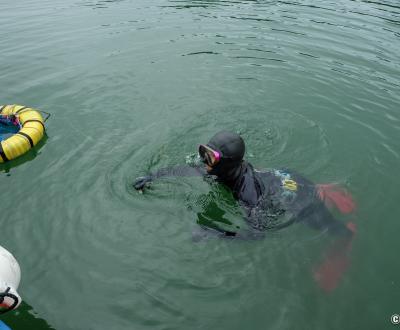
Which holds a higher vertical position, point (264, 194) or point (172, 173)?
point (264, 194)

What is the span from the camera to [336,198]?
20.2ft

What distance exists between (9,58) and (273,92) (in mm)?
8219

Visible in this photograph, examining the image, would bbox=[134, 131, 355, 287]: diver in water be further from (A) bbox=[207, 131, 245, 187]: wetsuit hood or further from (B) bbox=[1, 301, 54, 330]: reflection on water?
(B) bbox=[1, 301, 54, 330]: reflection on water

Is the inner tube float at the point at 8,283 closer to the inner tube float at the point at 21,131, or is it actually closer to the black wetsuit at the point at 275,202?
the black wetsuit at the point at 275,202

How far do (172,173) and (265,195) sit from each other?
63.2 inches

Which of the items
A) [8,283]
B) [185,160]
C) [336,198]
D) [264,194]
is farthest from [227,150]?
[8,283]

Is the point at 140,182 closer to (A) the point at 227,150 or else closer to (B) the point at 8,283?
(A) the point at 227,150

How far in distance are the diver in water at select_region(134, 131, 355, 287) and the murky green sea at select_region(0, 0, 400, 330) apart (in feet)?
0.66

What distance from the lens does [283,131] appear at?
7.99 meters

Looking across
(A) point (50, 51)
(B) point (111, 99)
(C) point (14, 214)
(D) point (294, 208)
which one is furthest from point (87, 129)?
(A) point (50, 51)

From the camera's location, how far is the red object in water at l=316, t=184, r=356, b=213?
238 inches

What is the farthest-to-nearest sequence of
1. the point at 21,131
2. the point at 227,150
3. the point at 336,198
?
the point at 21,131, the point at 336,198, the point at 227,150

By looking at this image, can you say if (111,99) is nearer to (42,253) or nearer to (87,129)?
(87,129)

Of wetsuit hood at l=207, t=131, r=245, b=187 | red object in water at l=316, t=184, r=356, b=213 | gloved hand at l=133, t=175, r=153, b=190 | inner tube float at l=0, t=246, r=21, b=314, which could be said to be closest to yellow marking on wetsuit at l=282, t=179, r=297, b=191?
red object in water at l=316, t=184, r=356, b=213
